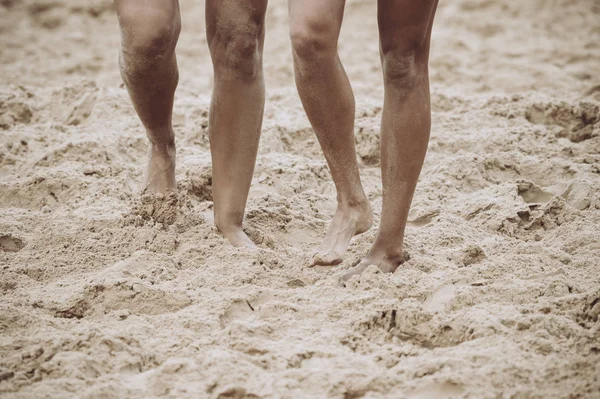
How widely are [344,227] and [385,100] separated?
0.53 meters

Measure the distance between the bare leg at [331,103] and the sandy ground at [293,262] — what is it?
0.43 feet

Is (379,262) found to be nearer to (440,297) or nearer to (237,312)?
(440,297)

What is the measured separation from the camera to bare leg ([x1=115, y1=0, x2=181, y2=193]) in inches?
120

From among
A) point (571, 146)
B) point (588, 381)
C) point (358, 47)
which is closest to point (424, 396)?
point (588, 381)

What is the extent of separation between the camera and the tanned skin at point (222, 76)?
3051 millimetres

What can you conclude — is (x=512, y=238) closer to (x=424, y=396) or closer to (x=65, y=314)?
(x=424, y=396)

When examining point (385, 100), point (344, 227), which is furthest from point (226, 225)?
point (385, 100)

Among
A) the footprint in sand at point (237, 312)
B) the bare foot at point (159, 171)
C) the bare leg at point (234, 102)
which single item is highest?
the bare leg at point (234, 102)

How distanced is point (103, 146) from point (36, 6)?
14.3 feet

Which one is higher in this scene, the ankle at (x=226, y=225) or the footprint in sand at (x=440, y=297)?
the footprint in sand at (x=440, y=297)

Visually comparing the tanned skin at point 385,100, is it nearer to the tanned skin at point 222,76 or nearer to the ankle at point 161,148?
the tanned skin at point 222,76

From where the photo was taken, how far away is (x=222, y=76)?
3.15m

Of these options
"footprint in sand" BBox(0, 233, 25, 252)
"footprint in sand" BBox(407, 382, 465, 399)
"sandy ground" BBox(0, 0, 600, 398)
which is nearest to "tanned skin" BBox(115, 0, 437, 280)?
"sandy ground" BBox(0, 0, 600, 398)

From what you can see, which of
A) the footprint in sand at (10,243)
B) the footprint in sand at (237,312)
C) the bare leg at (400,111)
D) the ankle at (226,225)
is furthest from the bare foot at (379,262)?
the footprint in sand at (10,243)
